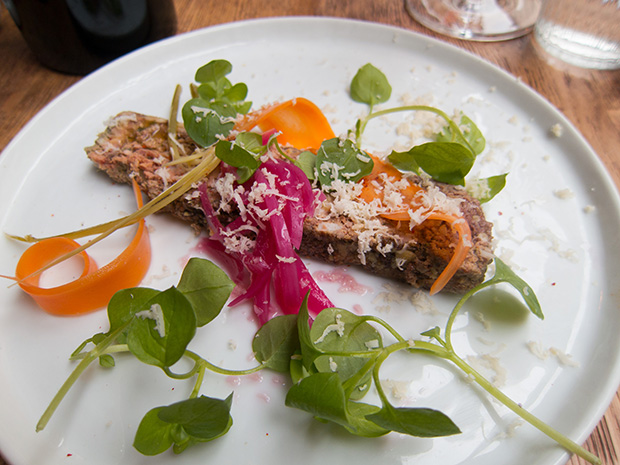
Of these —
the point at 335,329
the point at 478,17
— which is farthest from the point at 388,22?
the point at 335,329

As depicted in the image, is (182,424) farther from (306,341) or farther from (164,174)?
(164,174)

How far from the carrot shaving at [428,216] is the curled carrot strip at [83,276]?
70 cm

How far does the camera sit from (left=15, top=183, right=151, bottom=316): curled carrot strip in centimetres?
116

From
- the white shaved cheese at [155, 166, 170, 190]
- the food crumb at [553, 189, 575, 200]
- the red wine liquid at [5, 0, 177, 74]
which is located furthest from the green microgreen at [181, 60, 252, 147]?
the food crumb at [553, 189, 575, 200]

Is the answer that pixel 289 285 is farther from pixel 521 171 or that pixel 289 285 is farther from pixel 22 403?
pixel 521 171

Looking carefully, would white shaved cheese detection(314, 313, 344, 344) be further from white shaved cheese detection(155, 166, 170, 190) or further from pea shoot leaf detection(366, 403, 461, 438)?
white shaved cheese detection(155, 166, 170, 190)

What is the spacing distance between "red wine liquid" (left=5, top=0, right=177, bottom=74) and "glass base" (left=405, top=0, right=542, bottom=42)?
1307 millimetres

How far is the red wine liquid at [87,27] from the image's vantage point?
166 cm

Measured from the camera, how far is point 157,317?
0.91 meters

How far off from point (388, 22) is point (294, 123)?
1138 millimetres

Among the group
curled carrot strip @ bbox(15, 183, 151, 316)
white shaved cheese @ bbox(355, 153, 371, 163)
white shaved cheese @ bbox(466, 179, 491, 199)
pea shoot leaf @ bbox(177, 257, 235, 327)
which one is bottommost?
curled carrot strip @ bbox(15, 183, 151, 316)

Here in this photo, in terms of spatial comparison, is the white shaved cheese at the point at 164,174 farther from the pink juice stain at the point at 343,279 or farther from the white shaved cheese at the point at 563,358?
the white shaved cheese at the point at 563,358

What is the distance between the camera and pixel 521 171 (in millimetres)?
1542

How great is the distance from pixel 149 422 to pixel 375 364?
1.65 ft
